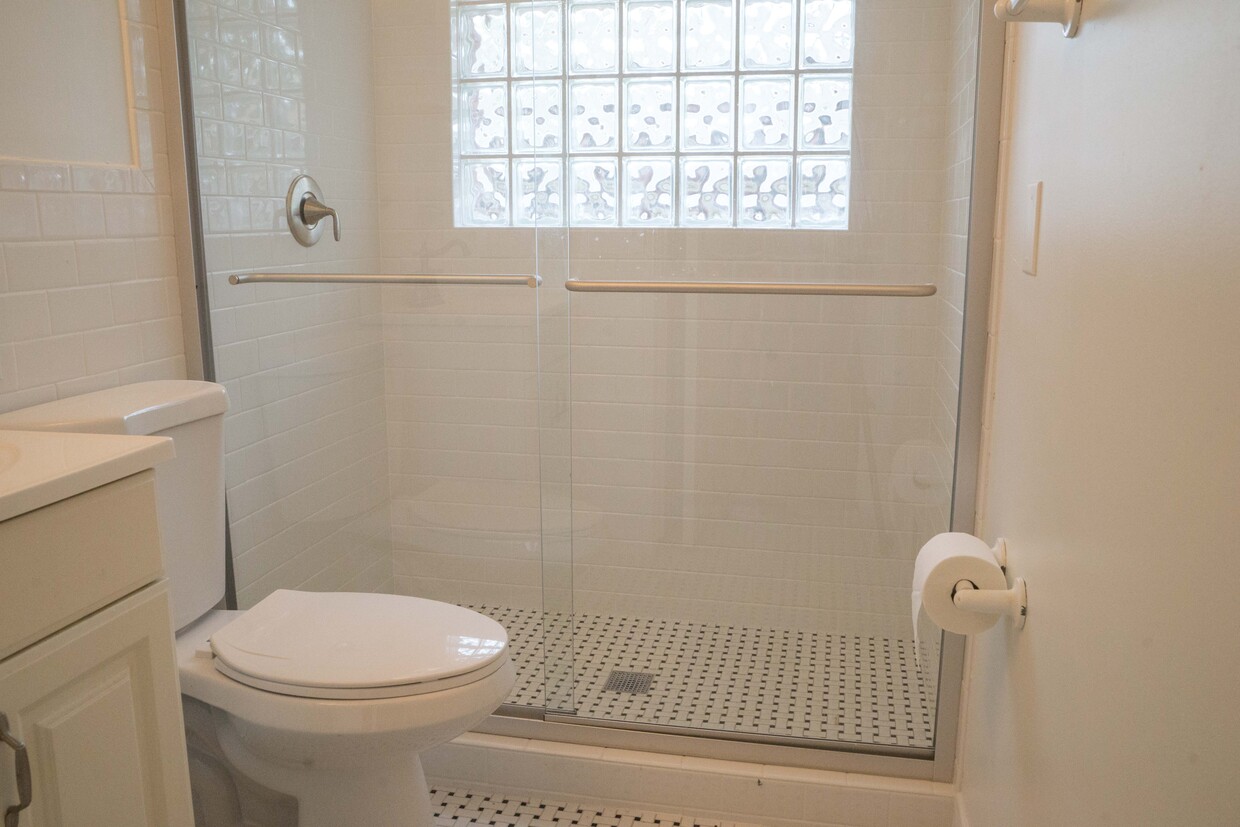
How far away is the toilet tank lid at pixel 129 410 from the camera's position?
1663mm

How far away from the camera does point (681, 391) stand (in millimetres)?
2092

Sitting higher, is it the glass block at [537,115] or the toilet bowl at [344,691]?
the glass block at [537,115]

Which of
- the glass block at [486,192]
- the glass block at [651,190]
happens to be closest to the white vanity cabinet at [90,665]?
the glass block at [486,192]

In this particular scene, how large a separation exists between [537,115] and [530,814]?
1480 mm

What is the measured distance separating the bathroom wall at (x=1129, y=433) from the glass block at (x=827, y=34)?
0.43 m

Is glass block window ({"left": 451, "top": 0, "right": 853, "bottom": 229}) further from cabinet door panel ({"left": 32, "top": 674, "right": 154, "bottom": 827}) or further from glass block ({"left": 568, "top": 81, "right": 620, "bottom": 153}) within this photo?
cabinet door panel ({"left": 32, "top": 674, "right": 154, "bottom": 827})

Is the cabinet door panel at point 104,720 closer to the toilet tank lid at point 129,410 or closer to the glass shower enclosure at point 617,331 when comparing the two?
the toilet tank lid at point 129,410

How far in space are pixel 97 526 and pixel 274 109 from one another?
1226mm

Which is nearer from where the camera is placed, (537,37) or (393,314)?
(537,37)

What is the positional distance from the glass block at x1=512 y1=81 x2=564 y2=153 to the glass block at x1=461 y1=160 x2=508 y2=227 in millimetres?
69

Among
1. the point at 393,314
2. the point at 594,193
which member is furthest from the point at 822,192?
the point at 393,314

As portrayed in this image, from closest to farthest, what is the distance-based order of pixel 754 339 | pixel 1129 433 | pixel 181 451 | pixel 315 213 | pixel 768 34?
1. pixel 1129 433
2. pixel 181 451
3. pixel 768 34
4. pixel 754 339
5. pixel 315 213

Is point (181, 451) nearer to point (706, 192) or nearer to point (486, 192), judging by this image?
point (486, 192)

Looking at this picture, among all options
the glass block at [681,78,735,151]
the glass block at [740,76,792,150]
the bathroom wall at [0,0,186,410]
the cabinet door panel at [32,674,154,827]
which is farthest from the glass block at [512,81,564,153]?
the cabinet door panel at [32,674,154,827]
